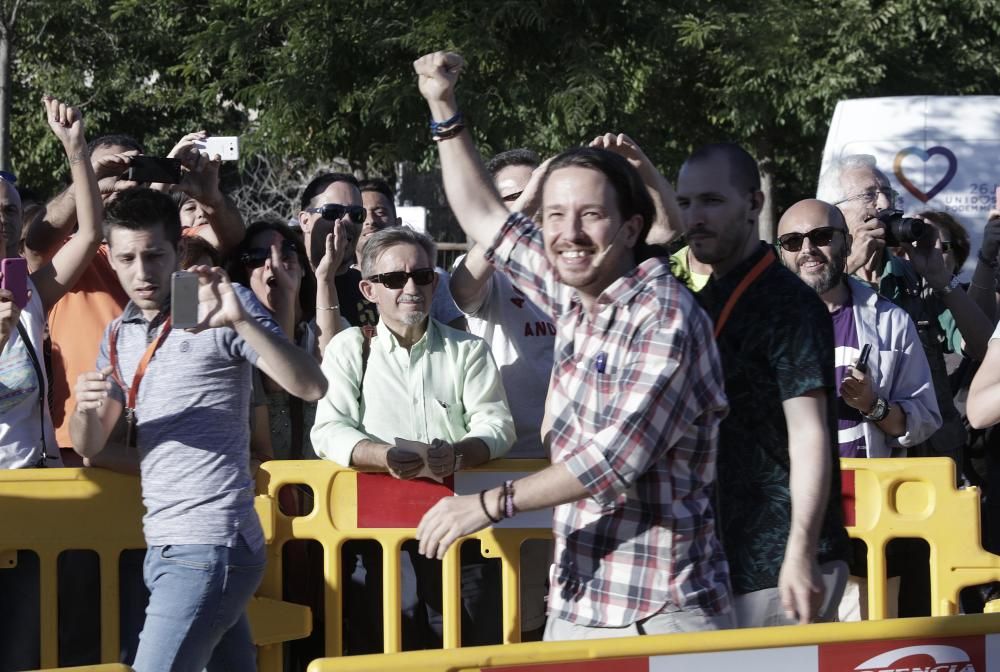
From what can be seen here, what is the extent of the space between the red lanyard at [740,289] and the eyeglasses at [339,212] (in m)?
→ 2.68

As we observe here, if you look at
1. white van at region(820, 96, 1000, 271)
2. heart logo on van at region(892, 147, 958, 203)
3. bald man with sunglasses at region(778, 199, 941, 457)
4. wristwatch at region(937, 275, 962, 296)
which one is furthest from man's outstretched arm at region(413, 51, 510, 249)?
heart logo on van at region(892, 147, 958, 203)

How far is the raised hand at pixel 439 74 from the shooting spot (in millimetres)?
3750

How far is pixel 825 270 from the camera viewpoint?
5246 millimetres

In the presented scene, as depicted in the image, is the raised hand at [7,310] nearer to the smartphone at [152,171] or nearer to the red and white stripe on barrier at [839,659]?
the smartphone at [152,171]

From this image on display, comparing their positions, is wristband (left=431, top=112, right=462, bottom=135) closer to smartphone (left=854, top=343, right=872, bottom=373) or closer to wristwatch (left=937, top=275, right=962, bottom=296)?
smartphone (left=854, top=343, right=872, bottom=373)

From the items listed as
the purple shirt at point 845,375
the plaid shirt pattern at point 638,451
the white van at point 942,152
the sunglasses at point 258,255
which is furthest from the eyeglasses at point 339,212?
the white van at point 942,152

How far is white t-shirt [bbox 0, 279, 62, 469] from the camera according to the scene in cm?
470

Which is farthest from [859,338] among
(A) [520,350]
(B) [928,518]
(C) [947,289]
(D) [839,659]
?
(D) [839,659]

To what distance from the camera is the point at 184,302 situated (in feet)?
11.7

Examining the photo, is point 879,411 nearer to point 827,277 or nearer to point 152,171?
point 827,277

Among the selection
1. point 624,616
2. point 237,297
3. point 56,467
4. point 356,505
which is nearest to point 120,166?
point 56,467

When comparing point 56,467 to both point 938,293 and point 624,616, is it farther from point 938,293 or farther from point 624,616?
point 938,293

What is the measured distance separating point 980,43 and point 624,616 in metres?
17.0

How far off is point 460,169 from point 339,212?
2.28 meters
